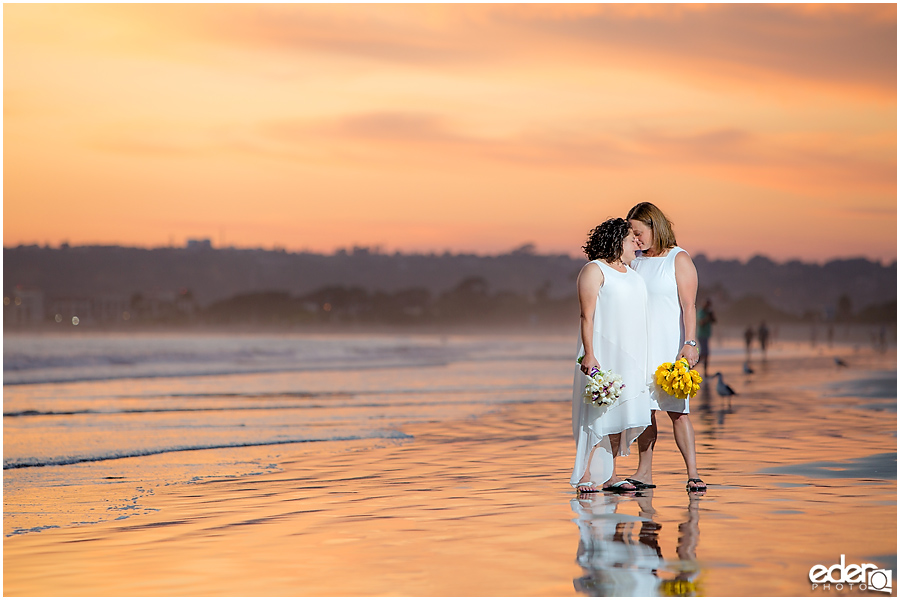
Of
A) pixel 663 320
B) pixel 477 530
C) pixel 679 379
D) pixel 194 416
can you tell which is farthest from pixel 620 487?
pixel 194 416

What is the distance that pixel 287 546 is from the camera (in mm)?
5910

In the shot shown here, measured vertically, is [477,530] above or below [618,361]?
below

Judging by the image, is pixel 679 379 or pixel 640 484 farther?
pixel 640 484

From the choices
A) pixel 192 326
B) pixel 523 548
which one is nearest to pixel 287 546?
pixel 523 548

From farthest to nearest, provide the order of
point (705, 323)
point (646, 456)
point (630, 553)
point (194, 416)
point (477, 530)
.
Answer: point (705, 323) → point (194, 416) → point (646, 456) → point (477, 530) → point (630, 553)

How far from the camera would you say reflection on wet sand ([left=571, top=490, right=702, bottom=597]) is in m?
4.90

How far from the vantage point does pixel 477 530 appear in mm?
6230

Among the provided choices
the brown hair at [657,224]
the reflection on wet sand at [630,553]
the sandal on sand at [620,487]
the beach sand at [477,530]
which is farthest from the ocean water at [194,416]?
the brown hair at [657,224]

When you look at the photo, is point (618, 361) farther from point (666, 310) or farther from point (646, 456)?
point (646, 456)

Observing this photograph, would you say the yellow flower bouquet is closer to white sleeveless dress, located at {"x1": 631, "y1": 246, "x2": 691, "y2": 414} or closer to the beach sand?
white sleeveless dress, located at {"x1": 631, "y1": 246, "x2": 691, "y2": 414}

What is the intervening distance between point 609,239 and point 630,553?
2.71 metres

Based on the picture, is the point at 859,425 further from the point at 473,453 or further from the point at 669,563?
the point at 669,563

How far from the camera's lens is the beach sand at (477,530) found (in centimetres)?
507

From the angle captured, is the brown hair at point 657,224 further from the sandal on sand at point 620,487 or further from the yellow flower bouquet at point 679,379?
the sandal on sand at point 620,487
